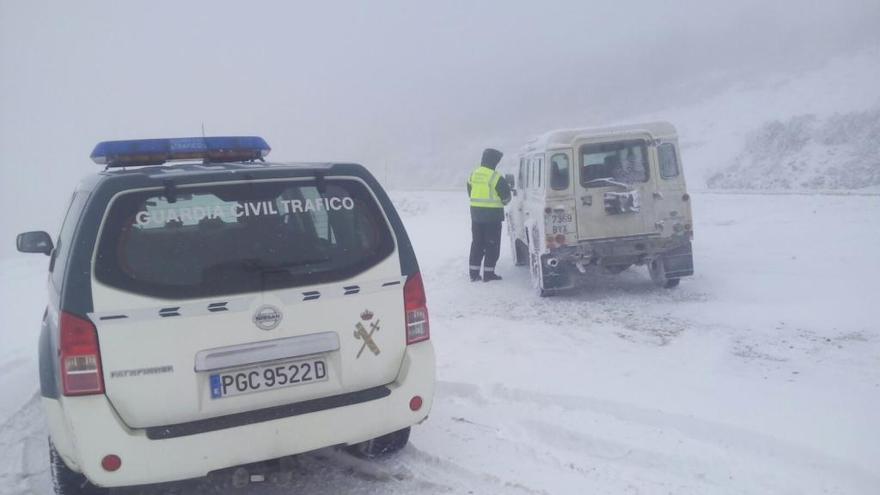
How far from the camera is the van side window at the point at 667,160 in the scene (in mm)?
7984

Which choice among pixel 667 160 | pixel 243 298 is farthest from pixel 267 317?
pixel 667 160

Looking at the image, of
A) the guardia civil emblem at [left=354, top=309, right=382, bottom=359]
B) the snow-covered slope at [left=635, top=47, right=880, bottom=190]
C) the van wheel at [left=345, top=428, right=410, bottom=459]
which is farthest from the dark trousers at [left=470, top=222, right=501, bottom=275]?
the snow-covered slope at [left=635, top=47, right=880, bottom=190]

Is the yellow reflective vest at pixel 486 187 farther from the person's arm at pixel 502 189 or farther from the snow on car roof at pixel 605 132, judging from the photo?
the snow on car roof at pixel 605 132

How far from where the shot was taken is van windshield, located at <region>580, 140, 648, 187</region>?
Result: 26.2 feet

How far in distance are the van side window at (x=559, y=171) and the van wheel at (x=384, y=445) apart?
4.70 metres

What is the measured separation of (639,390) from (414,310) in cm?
223

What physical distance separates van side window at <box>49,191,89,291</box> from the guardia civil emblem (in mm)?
1397

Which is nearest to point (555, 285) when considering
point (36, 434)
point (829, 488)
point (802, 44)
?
point (829, 488)

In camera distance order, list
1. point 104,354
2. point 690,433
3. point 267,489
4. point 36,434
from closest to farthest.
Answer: point 104,354
point 267,489
point 690,433
point 36,434

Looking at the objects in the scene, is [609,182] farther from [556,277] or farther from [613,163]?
[556,277]

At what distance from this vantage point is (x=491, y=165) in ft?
30.8

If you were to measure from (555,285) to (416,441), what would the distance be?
4.28 metres

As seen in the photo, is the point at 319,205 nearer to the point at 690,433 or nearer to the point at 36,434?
the point at 690,433

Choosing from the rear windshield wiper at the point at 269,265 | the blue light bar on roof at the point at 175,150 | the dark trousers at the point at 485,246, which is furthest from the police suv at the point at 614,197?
the rear windshield wiper at the point at 269,265
